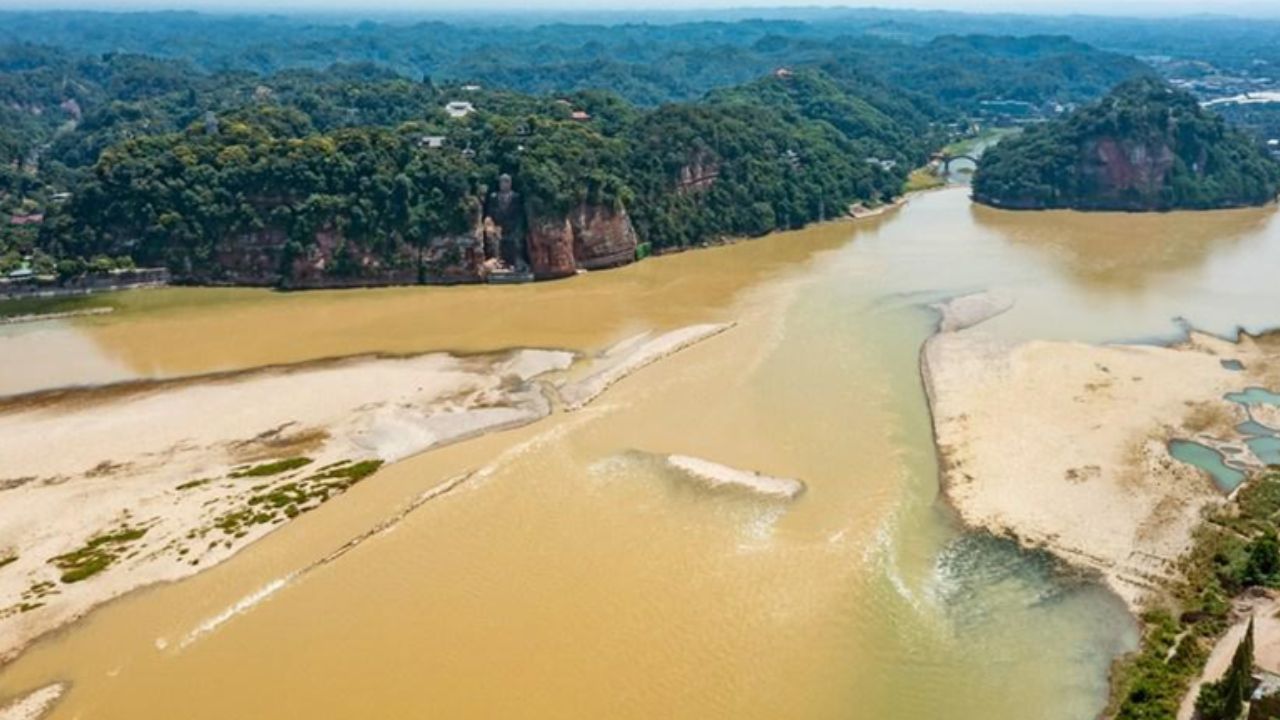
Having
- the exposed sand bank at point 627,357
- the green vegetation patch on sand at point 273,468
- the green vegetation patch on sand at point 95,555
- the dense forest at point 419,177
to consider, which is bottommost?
the green vegetation patch on sand at point 95,555

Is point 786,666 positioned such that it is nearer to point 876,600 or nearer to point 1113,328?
point 876,600

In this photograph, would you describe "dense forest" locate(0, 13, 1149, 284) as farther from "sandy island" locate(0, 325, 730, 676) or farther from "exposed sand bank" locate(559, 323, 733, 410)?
"sandy island" locate(0, 325, 730, 676)

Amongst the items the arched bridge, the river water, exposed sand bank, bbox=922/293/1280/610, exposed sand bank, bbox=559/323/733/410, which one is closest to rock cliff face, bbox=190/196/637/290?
the river water

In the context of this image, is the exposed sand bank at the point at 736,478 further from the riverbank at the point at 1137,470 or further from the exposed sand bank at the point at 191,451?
the exposed sand bank at the point at 191,451

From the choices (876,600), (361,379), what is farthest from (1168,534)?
(361,379)

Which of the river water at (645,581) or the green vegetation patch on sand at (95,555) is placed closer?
the river water at (645,581)

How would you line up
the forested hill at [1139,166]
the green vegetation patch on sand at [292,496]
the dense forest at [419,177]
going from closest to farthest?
the green vegetation patch on sand at [292,496]
the dense forest at [419,177]
the forested hill at [1139,166]

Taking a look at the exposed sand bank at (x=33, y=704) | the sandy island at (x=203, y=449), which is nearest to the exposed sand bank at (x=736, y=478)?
the sandy island at (x=203, y=449)
